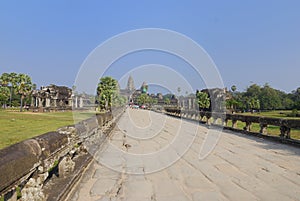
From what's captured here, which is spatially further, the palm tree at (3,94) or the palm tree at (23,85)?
the palm tree at (3,94)

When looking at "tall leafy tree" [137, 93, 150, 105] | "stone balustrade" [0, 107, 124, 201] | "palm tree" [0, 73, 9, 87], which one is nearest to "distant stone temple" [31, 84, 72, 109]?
"palm tree" [0, 73, 9, 87]

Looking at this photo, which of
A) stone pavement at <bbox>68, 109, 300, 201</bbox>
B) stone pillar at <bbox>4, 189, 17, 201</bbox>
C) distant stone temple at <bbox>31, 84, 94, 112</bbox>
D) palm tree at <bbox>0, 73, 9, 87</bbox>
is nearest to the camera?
stone pillar at <bbox>4, 189, 17, 201</bbox>

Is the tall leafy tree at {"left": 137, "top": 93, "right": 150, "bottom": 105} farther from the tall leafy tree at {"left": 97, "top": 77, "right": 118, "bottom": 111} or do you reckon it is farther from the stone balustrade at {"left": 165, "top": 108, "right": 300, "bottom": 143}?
the stone balustrade at {"left": 165, "top": 108, "right": 300, "bottom": 143}

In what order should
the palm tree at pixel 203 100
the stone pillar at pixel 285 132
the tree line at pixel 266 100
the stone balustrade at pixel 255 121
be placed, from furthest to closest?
1. the tree line at pixel 266 100
2. the palm tree at pixel 203 100
3. the stone pillar at pixel 285 132
4. the stone balustrade at pixel 255 121

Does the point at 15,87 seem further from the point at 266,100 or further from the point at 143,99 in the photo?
the point at 266,100

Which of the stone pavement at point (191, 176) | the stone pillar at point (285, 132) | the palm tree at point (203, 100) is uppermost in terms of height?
the palm tree at point (203, 100)

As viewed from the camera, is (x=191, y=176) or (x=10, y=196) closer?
(x=10, y=196)

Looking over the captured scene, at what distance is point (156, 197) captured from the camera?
4605 millimetres

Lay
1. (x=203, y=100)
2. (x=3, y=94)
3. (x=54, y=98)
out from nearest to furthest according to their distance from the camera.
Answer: (x=203, y=100), (x=54, y=98), (x=3, y=94)

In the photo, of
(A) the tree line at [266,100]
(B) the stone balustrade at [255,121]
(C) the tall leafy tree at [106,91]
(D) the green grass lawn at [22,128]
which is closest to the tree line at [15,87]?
(C) the tall leafy tree at [106,91]

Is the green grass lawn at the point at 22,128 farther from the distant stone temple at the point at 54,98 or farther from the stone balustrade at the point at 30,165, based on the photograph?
the distant stone temple at the point at 54,98

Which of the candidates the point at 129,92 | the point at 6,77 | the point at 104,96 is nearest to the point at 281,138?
the point at 104,96

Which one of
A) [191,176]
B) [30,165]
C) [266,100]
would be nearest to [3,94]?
[191,176]

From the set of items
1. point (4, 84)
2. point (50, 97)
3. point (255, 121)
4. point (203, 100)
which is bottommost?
point (255, 121)
